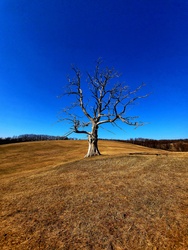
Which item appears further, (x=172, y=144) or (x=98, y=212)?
(x=172, y=144)

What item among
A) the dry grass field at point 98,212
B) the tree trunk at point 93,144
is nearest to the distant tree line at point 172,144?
the tree trunk at point 93,144

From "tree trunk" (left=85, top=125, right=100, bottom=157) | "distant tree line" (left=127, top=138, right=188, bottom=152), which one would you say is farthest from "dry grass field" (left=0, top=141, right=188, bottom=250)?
"distant tree line" (left=127, top=138, right=188, bottom=152)

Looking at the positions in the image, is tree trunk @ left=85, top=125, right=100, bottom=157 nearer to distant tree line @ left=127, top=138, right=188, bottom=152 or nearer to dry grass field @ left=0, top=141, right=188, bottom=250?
dry grass field @ left=0, top=141, right=188, bottom=250

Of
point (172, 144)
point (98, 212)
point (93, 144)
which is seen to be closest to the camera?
point (98, 212)

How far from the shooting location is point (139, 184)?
9.67m

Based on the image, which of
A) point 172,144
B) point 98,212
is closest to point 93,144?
point 98,212

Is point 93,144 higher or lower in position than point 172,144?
lower

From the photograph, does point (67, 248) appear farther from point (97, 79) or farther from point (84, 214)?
point (97, 79)

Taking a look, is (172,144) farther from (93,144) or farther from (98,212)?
(98,212)

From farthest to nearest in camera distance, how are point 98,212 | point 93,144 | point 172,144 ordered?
point 172,144 → point 93,144 → point 98,212

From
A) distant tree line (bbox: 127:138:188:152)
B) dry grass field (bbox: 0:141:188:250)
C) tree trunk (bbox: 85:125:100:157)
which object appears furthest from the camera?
distant tree line (bbox: 127:138:188:152)

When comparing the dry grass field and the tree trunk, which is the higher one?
the tree trunk

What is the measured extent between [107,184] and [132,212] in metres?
3.34

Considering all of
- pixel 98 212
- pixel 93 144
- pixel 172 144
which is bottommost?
pixel 98 212
